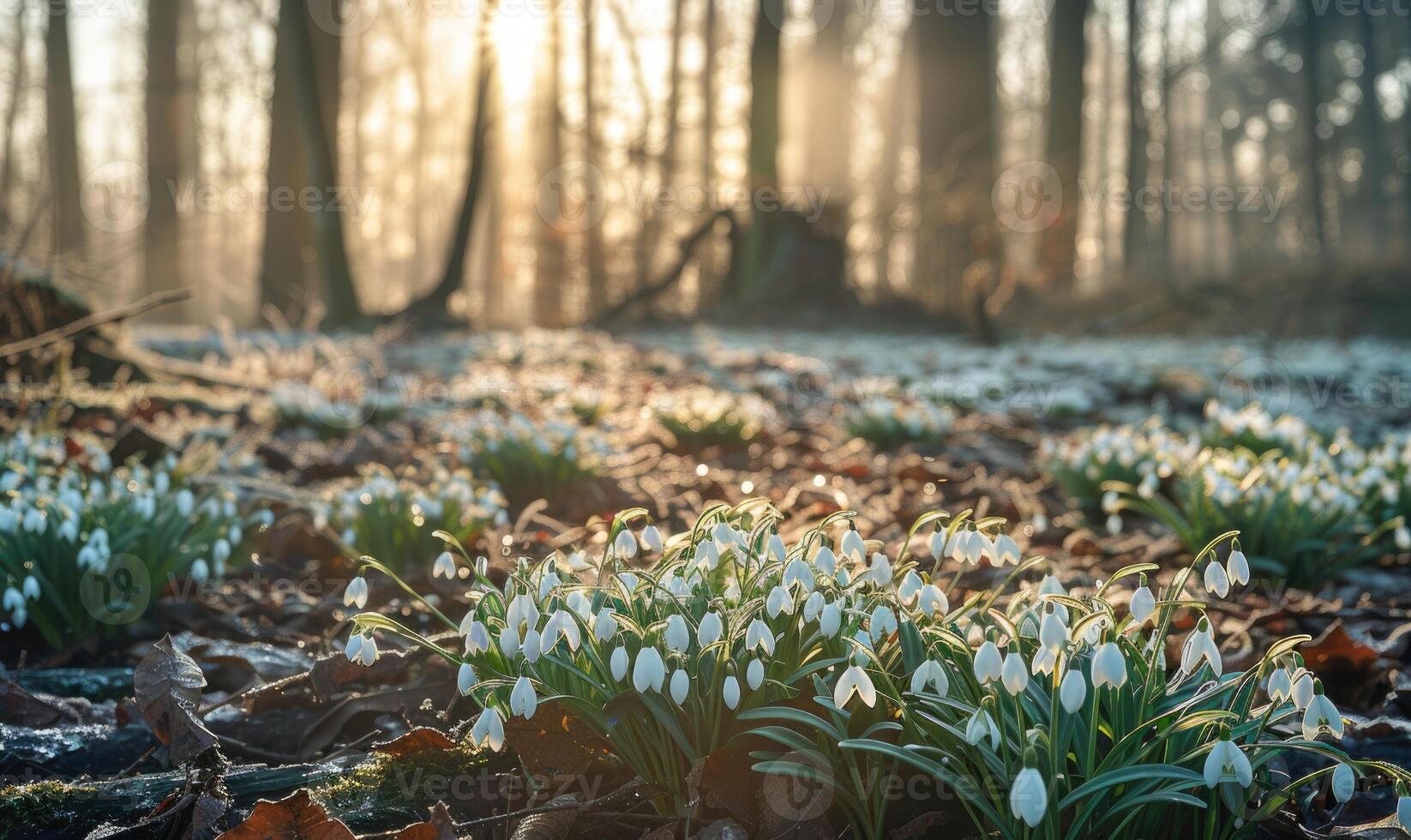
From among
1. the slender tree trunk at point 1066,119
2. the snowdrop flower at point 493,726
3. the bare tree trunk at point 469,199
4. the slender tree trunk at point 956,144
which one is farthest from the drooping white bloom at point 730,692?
the slender tree trunk at point 1066,119

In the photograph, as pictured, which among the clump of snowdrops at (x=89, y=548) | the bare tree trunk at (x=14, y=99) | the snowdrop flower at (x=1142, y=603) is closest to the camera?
the snowdrop flower at (x=1142, y=603)

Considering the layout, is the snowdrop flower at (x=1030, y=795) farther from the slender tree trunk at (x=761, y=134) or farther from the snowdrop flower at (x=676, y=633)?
the slender tree trunk at (x=761, y=134)

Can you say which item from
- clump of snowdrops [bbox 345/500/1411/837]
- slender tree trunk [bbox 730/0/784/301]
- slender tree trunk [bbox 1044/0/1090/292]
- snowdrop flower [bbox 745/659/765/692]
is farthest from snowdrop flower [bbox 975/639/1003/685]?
slender tree trunk [bbox 1044/0/1090/292]

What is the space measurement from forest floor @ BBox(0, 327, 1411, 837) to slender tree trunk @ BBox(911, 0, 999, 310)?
518 cm

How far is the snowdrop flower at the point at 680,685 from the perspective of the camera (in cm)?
162

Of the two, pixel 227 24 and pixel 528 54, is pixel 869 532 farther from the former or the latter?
pixel 227 24

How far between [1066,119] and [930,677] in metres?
17.8

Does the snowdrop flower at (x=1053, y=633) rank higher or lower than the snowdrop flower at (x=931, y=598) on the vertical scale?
higher

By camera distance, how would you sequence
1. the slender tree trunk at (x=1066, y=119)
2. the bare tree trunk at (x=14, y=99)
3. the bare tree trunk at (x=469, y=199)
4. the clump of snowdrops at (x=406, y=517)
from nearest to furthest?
the clump of snowdrops at (x=406, y=517) → the bare tree trunk at (x=469, y=199) → the slender tree trunk at (x=1066, y=119) → the bare tree trunk at (x=14, y=99)

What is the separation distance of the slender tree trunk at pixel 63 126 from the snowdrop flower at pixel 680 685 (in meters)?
18.2

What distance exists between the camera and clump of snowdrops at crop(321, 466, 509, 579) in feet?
10.8

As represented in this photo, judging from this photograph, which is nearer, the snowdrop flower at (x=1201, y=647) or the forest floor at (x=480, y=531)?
the snowdrop flower at (x=1201, y=647)

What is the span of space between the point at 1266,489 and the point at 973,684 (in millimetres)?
2135

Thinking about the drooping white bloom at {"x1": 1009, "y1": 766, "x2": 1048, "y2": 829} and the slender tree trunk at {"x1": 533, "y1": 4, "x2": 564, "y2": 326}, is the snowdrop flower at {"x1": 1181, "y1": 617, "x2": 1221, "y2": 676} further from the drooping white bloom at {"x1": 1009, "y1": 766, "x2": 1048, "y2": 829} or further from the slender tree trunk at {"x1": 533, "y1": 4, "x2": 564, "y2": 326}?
the slender tree trunk at {"x1": 533, "y1": 4, "x2": 564, "y2": 326}
